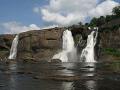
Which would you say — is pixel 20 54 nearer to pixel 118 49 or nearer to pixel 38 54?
pixel 38 54

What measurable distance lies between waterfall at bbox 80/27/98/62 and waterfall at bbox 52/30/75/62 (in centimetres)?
522

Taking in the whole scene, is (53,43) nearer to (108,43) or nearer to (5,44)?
(108,43)

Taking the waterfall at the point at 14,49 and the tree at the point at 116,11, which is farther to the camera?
the tree at the point at 116,11

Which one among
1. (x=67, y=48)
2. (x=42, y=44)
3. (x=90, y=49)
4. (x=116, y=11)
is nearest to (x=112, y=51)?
(x=90, y=49)

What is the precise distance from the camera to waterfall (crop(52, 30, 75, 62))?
4508 inches

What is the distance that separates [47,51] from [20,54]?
1358 cm

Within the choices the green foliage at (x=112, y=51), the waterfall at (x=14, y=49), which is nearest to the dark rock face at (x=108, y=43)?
the green foliage at (x=112, y=51)

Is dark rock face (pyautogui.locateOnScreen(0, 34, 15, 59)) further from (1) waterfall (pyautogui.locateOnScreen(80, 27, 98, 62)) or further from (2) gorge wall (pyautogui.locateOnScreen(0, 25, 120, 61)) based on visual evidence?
(1) waterfall (pyautogui.locateOnScreen(80, 27, 98, 62))

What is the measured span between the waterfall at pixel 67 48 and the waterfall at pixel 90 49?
5.22 metres

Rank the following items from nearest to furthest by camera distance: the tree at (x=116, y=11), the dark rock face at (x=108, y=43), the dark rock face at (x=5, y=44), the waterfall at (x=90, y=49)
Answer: the dark rock face at (x=108, y=43), the waterfall at (x=90, y=49), the dark rock face at (x=5, y=44), the tree at (x=116, y=11)

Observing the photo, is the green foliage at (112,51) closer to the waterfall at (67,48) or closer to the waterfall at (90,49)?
the waterfall at (90,49)

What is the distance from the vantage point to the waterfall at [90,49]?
109875 millimetres

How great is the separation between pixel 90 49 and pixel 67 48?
10.1 m

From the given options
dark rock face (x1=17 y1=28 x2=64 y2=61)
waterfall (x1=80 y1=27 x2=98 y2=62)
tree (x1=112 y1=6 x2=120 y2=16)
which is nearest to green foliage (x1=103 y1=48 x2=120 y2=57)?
waterfall (x1=80 y1=27 x2=98 y2=62)
